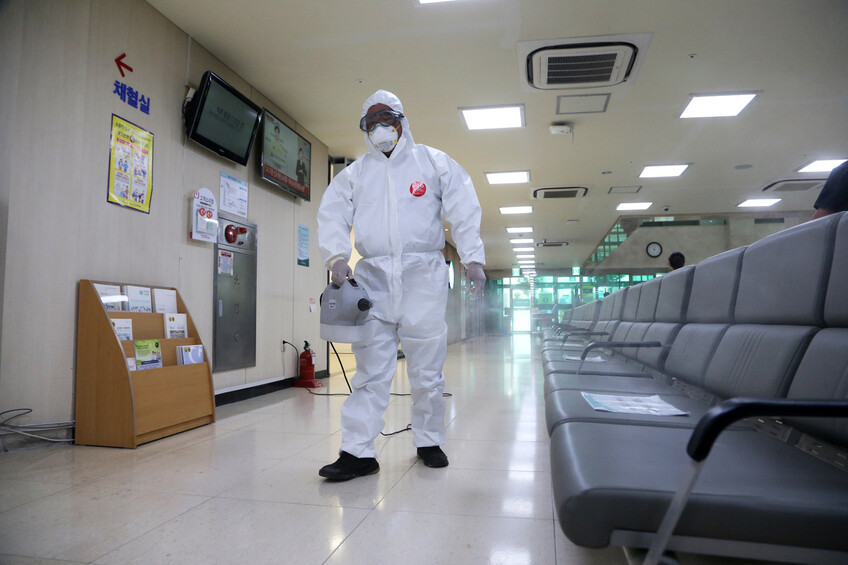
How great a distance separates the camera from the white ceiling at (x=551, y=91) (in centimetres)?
335

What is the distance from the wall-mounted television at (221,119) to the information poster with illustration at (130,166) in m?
0.39

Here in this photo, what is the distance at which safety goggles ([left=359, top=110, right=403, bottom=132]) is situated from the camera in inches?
81.4

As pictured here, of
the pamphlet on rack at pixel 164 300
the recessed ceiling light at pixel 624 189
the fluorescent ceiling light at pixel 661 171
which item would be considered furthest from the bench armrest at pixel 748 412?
the recessed ceiling light at pixel 624 189

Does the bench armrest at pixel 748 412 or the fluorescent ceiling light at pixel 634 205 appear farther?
the fluorescent ceiling light at pixel 634 205

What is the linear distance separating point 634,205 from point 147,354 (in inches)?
333

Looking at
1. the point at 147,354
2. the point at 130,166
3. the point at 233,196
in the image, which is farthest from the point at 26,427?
the point at 233,196

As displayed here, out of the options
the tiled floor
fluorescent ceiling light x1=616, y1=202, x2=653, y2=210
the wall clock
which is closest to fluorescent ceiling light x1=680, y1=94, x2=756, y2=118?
fluorescent ceiling light x1=616, y1=202, x2=653, y2=210

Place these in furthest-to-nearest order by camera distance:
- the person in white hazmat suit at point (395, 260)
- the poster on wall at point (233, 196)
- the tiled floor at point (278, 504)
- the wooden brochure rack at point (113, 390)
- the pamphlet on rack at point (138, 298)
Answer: the poster on wall at point (233, 196), the pamphlet on rack at point (138, 298), the wooden brochure rack at point (113, 390), the person in white hazmat suit at point (395, 260), the tiled floor at point (278, 504)

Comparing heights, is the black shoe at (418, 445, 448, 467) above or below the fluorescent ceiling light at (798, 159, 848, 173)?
below

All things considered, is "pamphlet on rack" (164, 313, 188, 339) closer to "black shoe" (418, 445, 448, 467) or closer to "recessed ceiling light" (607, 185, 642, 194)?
"black shoe" (418, 445, 448, 467)

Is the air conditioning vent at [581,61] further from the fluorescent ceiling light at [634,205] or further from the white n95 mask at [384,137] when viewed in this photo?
the fluorescent ceiling light at [634,205]

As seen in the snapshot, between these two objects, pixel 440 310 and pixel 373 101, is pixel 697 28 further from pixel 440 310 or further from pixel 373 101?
pixel 440 310

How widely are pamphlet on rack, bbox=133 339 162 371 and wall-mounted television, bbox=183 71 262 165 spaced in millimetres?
1498

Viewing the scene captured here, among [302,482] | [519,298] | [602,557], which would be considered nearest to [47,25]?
[302,482]
